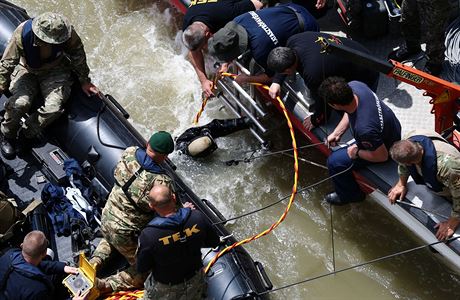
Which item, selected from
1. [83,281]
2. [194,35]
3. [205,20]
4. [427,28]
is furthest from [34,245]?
[427,28]

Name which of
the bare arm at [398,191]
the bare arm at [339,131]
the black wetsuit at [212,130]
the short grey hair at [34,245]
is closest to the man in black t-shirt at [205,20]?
the black wetsuit at [212,130]

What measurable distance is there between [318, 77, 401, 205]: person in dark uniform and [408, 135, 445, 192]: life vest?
22 cm

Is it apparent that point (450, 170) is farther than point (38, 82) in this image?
No

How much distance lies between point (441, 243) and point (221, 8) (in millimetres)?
2413

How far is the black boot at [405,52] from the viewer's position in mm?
5254

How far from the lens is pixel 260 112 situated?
16.6 feet

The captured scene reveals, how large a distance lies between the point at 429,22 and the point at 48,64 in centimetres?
287

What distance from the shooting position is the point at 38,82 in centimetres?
510

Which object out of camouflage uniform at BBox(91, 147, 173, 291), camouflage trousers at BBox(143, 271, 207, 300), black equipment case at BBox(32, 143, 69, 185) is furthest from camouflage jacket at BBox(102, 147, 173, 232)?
black equipment case at BBox(32, 143, 69, 185)

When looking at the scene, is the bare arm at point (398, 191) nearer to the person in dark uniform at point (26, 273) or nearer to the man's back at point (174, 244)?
the man's back at point (174, 244)

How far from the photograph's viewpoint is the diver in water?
5.42 metres

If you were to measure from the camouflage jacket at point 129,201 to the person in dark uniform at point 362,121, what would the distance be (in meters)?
1.16

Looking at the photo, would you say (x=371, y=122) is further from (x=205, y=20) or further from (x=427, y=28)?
(x=205, y=20)

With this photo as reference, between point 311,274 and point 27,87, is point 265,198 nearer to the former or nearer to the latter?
point 311,274
